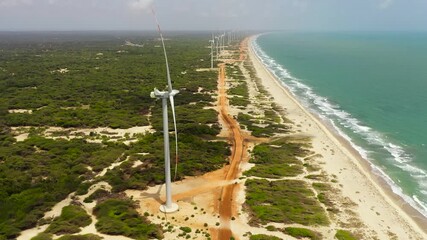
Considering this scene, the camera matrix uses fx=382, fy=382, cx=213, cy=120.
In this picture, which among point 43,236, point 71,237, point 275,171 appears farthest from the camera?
point 275,171

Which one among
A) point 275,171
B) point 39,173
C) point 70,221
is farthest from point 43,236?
point 275,171

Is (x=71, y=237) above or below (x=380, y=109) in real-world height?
above

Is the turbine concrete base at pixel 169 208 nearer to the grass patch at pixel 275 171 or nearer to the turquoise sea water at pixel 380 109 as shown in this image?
the grass patch at pixel 275 171

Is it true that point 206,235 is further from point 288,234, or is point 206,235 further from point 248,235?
point 288,234

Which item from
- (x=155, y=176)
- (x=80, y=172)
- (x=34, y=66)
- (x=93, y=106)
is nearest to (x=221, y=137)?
(x=155, y=176)

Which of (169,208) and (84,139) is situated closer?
(169,208)

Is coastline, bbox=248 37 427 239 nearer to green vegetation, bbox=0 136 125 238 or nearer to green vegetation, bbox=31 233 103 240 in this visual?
green vegetation, bbox=31 233 103 240

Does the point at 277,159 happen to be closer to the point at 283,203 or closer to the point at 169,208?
the point at 283,203
